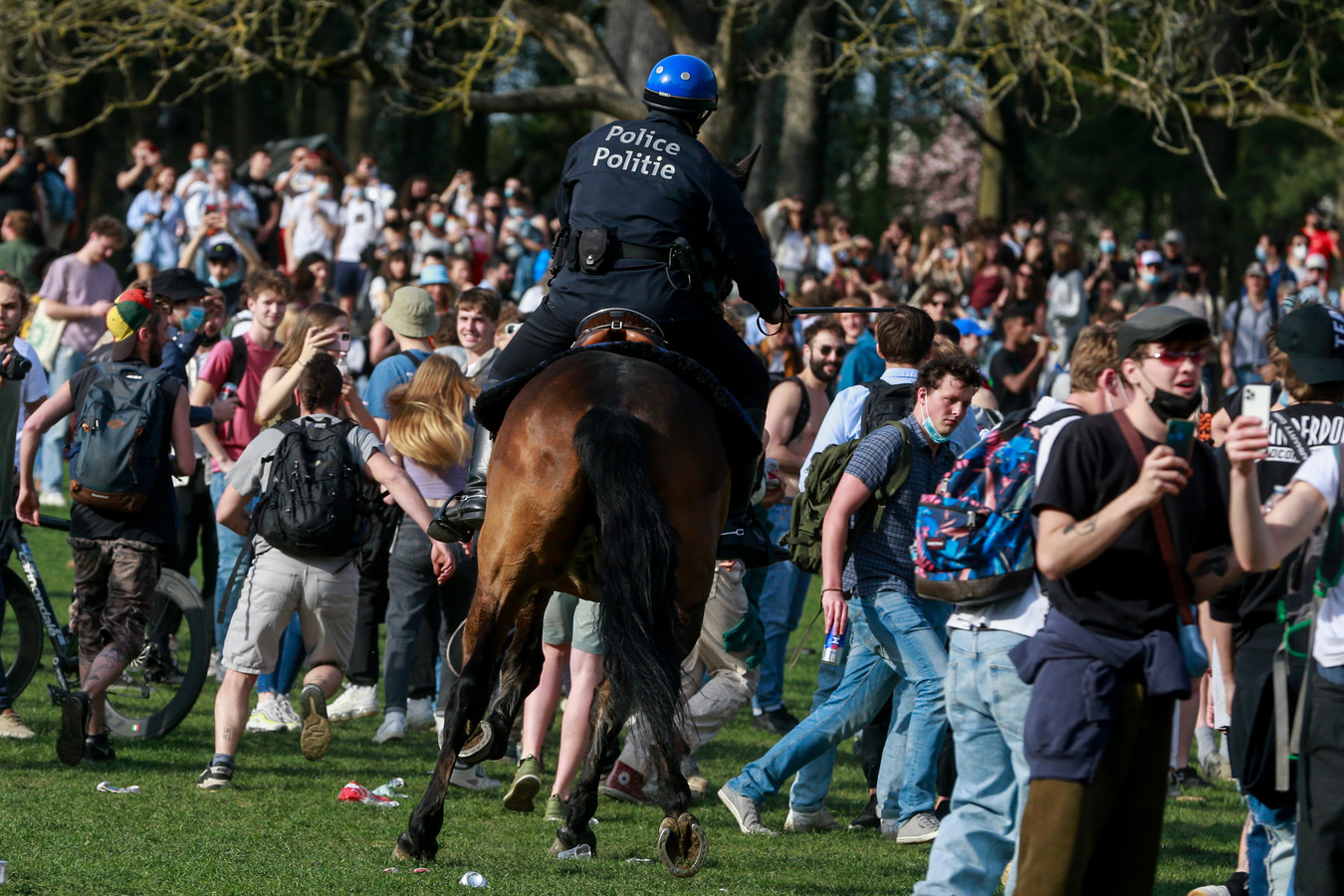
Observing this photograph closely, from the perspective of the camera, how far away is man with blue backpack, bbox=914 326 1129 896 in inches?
183

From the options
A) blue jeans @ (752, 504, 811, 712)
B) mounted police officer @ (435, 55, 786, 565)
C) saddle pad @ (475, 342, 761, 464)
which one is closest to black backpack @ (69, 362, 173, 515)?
mounted police officer @ (435, 55, 786, 565)

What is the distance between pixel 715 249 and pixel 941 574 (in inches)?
86.4

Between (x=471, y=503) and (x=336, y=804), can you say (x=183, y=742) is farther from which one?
(x=471, y=503)

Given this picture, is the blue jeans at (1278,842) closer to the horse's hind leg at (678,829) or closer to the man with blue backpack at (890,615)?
the man with blue backpack at (890,615)

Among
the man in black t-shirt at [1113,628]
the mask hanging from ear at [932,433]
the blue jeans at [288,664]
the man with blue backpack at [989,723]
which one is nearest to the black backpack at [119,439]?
the blue jeans at [288,664]

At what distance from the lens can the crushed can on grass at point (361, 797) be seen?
7273mm

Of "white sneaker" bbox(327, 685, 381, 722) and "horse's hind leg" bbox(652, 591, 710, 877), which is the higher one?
"horse's hind leg" bbox(652, 591, 710, 877)

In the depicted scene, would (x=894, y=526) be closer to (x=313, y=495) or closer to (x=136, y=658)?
(x=313, y=495)

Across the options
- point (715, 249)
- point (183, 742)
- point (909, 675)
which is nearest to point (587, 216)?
point (715, 249)

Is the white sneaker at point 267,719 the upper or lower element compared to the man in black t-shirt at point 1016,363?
lower

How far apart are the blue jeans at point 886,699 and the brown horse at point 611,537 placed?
3.02 feet

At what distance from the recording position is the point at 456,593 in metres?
8.98

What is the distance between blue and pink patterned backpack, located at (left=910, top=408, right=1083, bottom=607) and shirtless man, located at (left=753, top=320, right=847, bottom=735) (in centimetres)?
439

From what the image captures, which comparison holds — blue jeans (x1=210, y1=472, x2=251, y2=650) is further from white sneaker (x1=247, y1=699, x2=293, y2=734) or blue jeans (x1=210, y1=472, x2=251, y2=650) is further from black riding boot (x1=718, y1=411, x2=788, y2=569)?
black riding boot (x1=718, y1=411, x2=788, y2=569)
